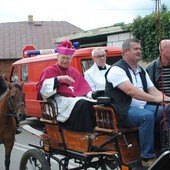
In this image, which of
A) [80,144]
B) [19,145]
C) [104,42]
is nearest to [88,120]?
[80,144]

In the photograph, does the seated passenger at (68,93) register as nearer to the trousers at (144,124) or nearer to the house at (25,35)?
the trousers at (144,124)

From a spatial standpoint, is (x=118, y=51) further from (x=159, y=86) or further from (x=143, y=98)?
(x=143, y=98)

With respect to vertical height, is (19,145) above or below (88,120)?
below

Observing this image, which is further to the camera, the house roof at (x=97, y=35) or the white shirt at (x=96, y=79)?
the house roof at (x=97, y=35)

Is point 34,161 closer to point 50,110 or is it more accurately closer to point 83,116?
point 50,110

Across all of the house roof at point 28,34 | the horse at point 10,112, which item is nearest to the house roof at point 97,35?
the horse at point 10,112

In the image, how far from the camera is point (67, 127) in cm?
544

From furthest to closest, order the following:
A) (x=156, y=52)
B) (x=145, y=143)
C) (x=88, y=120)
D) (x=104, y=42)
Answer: (x=104, y=42)
(x=156, y=52)
(x=88, y=120)
(x=145, y=143)

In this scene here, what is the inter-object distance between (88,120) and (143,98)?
100cm

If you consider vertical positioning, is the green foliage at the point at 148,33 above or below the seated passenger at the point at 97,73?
above

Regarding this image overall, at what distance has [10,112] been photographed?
6.80 metres

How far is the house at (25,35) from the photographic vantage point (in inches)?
1187

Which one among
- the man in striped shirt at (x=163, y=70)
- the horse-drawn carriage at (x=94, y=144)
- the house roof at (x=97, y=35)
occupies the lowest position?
the horse-drawn carriage at (x=94, y=144)

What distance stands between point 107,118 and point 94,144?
566 mm
